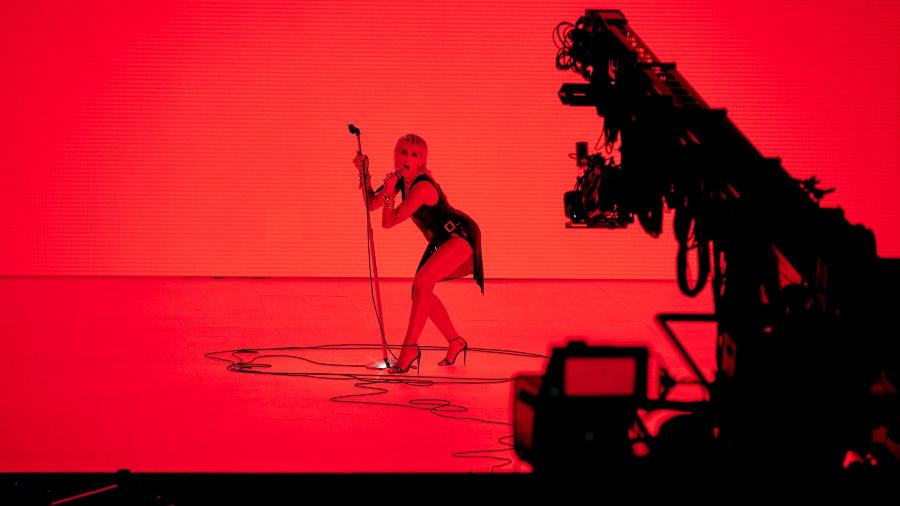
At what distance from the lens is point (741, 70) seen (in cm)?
980

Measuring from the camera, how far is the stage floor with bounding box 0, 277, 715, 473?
359 cm

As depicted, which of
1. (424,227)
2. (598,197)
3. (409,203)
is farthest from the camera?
(424,227)

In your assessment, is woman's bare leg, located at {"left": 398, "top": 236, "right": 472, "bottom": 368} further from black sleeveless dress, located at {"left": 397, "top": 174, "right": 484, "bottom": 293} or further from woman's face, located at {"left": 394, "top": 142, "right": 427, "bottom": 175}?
woman's face, located at {"left": 394, "top": 142, "right": 427, "bottom": 175}

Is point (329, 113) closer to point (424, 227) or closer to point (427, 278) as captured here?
point (424, 227)

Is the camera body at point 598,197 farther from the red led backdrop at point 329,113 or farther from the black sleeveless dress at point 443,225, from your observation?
the red led backdrop at point 329,113

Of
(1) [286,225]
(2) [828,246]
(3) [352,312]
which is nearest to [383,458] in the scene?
(2) [828,246]

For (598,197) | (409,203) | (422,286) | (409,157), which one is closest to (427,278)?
(422,286)

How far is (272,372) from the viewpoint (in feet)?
17.2

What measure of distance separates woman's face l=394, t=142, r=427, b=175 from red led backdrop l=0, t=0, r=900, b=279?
4.71 metres

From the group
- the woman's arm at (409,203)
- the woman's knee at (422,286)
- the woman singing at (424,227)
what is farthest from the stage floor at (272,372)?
the woman's arm at (409,203)

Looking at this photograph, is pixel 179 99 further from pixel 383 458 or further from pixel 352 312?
pixel 383 458

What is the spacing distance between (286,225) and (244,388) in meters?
5.31

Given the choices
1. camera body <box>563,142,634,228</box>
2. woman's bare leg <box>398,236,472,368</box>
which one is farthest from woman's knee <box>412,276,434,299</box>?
camera body <box>563,142,634,228</box>

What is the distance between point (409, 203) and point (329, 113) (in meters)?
5.00
